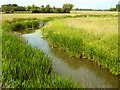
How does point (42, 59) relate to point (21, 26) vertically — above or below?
below

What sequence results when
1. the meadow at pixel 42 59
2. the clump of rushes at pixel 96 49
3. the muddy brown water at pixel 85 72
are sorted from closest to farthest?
the meadow at pixel 42 59
the muddy brown water at pixel 85 72
the clump of rushes at pixel 96 49

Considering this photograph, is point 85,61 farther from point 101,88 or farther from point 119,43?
point 101,88

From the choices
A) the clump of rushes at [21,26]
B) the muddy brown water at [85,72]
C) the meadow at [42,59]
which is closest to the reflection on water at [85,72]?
the muddy brown water at [85,72]

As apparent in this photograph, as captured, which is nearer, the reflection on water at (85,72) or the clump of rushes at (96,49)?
the reflection on water at (85,72)

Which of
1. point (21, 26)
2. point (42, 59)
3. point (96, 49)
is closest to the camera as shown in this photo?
Result: point (42, 59)

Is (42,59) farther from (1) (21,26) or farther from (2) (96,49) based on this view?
(1) (21,26)

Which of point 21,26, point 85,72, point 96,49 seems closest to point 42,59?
point 85,72

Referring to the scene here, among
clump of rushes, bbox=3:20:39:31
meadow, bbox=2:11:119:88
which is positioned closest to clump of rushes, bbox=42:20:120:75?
meadow, bbox=2:11:119:88

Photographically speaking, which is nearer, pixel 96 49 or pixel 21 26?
pixel 96 49

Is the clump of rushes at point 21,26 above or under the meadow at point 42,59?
above

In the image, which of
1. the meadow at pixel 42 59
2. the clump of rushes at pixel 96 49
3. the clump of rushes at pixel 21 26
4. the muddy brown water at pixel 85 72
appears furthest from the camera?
the clump of rushes at pixel 21 26

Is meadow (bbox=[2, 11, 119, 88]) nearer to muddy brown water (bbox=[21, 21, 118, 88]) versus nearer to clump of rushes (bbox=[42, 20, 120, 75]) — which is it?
clump of rushes (bbox=[42, 20, 120, 75])

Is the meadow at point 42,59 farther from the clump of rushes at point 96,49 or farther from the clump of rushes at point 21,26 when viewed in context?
the clump of rushes at point 21,26

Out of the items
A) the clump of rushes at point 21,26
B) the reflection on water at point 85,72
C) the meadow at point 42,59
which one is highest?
the clump of rushes at point 21,26
